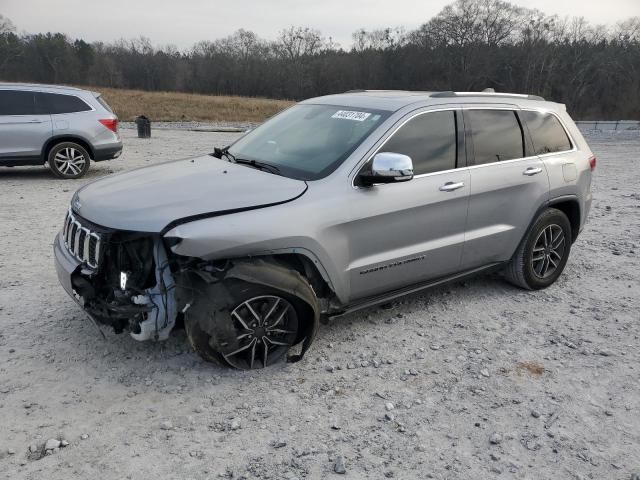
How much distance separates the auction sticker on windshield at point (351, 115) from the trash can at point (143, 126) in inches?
617

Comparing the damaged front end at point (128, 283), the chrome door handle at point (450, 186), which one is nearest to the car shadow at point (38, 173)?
the damaged front end at point (128, 283)

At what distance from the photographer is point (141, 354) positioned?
354 centimetres

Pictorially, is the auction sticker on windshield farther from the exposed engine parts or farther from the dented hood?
the exposed engine parts

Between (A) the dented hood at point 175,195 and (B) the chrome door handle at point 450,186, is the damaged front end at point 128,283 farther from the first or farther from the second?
(B) the chrome door handle at point 450,186

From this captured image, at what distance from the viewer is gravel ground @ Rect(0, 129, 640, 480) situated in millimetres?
2621

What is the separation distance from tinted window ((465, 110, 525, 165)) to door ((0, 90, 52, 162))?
27.5 ft

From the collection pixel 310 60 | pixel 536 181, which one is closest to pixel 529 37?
pixel 310 60

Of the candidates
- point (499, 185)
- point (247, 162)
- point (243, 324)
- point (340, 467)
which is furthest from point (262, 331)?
point (499, 185)

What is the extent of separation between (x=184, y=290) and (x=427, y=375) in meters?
1.73

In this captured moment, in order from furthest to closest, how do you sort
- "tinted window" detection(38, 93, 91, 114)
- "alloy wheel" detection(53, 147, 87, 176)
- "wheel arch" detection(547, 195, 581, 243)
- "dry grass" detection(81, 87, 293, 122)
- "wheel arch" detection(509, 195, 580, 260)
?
"dry grass" detection(81, 87, 293, 122) → "alloy wheel" detection(53, 147, 87, 176) → "tinted window" detection(38, 93, 91, 114) → "wheel arch" detection(547, 195, 581, 243) → "wheel arch" detection(509, 195, 580, 260)

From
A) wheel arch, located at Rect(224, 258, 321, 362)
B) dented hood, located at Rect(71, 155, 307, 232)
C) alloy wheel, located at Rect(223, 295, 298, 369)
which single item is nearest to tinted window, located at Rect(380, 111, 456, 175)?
dented hood, located at Rect(71, 155, 307, 232)

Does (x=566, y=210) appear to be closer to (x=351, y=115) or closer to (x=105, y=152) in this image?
(x=351, y=115)

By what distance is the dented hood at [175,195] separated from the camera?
3025 mm

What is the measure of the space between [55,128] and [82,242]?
7.44m
